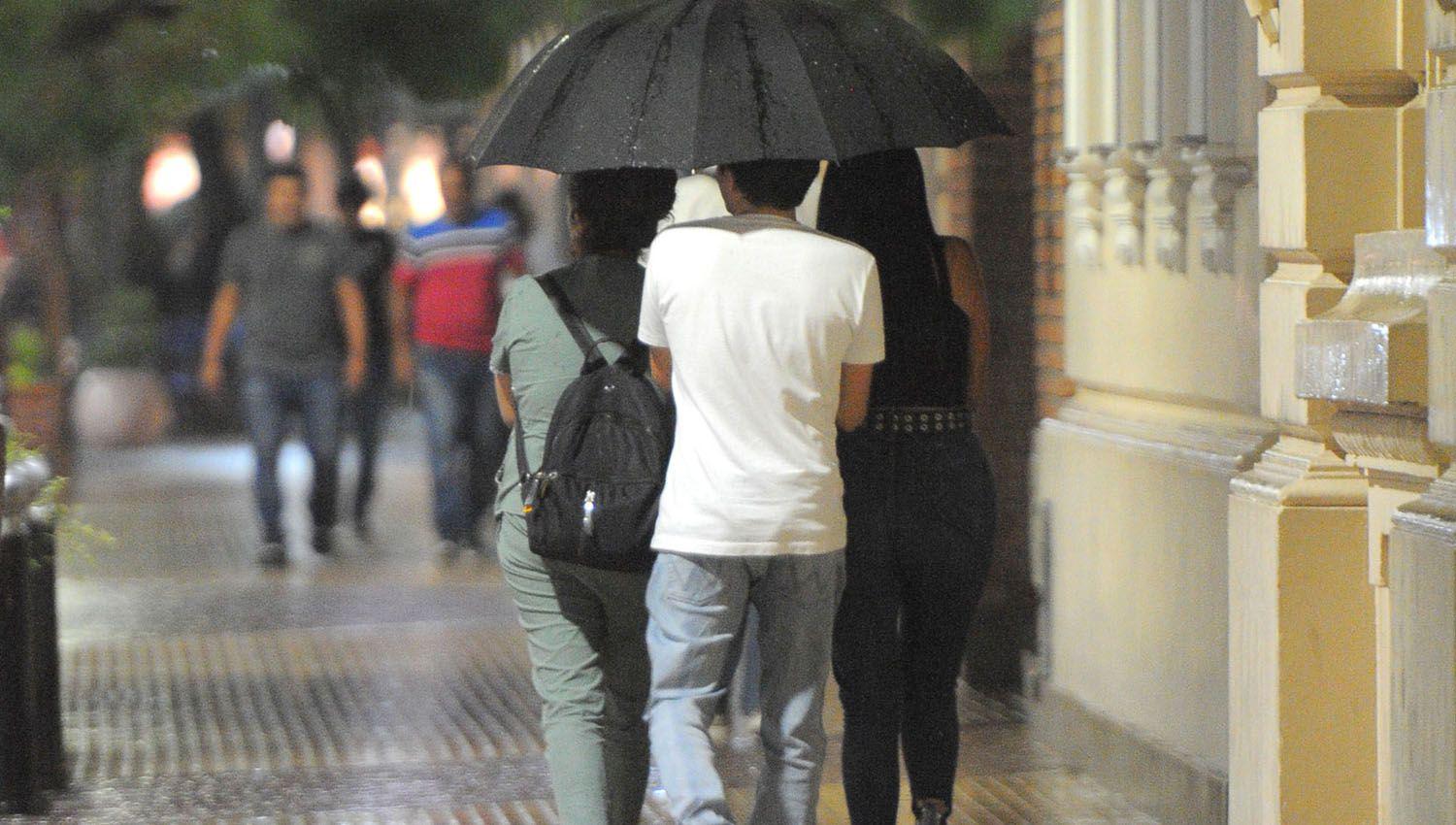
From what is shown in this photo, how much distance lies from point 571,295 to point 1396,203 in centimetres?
184

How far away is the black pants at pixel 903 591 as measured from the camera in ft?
17.0

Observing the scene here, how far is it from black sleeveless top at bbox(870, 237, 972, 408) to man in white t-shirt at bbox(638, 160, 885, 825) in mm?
411

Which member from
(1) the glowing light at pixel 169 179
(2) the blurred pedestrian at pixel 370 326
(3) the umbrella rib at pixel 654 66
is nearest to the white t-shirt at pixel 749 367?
(3) the umbrella rib at pixel 654 66

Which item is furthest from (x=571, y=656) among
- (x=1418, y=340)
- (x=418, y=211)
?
(x=418, y=211)

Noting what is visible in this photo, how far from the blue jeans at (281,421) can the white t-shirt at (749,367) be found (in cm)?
738

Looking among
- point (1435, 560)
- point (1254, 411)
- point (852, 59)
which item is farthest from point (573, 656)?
point (1254, 411)

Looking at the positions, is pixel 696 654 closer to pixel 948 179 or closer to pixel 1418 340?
pixel 1418 340

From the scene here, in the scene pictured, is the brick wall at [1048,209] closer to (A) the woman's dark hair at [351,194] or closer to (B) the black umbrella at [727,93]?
(B) the black umbrella at [727,93]

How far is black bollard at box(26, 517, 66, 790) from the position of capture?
6.75 meters

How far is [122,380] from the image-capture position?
19812mm

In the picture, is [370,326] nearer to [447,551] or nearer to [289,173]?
[289,173]

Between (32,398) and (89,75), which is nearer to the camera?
(89,75)

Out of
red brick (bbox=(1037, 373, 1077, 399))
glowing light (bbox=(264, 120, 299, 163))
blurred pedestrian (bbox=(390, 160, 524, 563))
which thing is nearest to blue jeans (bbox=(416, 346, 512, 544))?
blurred pedestrian (bbox=(390, 160, 524, 563))

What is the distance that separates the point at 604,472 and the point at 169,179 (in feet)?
69.1
